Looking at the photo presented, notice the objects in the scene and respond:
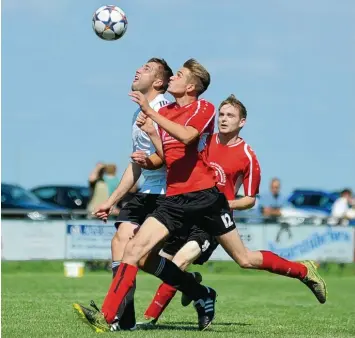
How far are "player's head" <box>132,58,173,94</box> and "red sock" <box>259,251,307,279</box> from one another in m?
1.75

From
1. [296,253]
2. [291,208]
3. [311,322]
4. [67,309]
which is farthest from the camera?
[291,208]

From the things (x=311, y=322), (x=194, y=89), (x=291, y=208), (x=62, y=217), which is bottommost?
(x=291, y=208)

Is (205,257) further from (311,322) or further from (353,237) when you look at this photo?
(353,237)

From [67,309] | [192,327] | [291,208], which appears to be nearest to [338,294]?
[67,309]

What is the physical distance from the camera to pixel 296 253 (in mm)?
25875

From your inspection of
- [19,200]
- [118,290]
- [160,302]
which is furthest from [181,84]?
[19,200]

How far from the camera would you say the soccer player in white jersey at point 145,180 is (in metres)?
10.6

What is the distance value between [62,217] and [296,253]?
505cm

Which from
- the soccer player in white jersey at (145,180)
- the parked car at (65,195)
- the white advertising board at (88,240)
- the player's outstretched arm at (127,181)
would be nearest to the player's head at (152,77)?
the soccer player in white jersey at (145,180)

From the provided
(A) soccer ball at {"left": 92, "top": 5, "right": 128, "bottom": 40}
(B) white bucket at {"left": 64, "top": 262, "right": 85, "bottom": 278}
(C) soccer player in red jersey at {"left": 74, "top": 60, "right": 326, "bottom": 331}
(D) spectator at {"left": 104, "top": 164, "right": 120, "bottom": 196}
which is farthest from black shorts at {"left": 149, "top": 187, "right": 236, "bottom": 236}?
(D) spectator at {"left": 104, "top": 164, "right": 120, "bottom": 196}

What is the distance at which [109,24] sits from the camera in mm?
11211

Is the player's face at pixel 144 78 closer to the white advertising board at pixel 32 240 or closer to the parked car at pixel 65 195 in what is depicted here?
the white advertising board at pixel 32 240

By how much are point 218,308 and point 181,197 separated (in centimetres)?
432

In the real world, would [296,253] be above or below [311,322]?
Result: below
